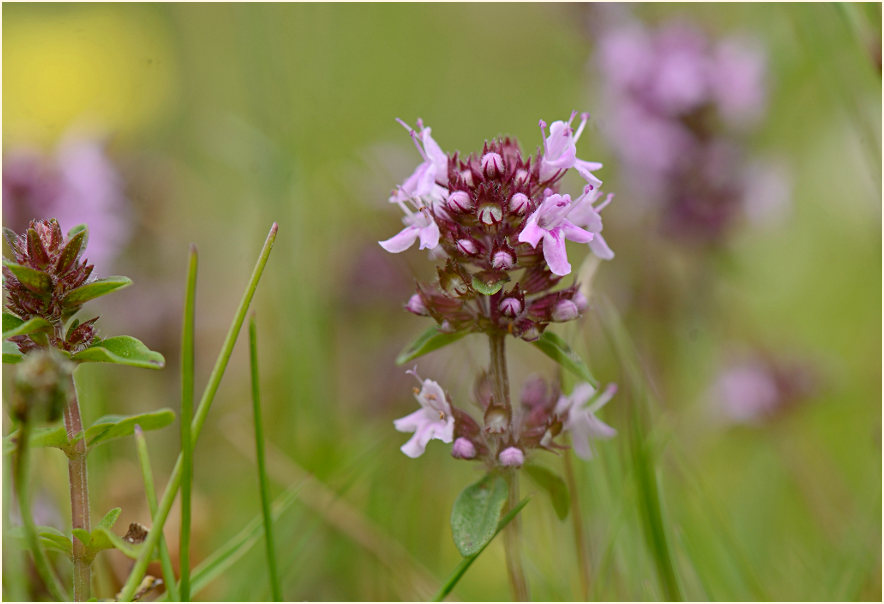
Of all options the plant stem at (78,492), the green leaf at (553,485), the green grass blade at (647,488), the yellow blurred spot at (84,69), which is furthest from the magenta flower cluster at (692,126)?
the plant stem at (78,492)

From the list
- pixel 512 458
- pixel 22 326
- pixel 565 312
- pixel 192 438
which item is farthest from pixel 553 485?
pixel 22 326

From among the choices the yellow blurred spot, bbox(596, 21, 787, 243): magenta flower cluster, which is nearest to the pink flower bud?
bbox(596, 21, 787, 243): magenta flower cluster

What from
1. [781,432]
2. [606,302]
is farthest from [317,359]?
[781,432]

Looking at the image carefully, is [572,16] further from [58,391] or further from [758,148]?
[58,391]

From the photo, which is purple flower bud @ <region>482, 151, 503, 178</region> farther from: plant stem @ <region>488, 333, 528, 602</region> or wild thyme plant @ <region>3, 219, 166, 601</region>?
wild thyme plant @ <region>3, 219, 166, 601</region>

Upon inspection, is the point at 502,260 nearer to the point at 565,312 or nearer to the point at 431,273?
the point at 565,312
